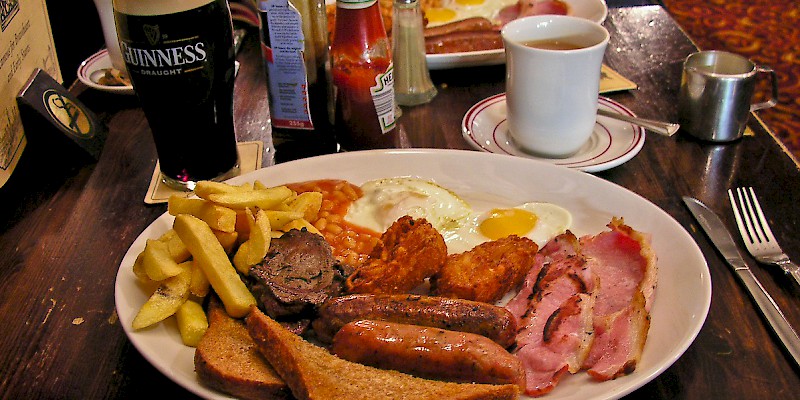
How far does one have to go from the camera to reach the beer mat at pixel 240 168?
85.2 inches

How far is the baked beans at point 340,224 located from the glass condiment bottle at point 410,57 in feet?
2.71

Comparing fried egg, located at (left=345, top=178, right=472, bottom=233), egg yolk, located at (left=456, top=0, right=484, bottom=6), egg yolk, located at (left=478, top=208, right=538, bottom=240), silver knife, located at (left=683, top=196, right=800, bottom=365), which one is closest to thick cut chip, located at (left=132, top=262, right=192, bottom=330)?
fried egg, located at (left=345, top=178, right=472, bottom=233)

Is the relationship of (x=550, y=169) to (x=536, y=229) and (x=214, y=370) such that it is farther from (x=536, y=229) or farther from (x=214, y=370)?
(x=214, y=370)

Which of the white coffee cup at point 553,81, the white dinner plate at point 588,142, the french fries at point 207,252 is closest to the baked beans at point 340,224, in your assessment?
the french fries at point 207,252

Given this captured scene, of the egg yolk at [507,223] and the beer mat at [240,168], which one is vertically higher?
the egg yolk at [507,223]

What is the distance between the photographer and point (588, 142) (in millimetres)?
2424

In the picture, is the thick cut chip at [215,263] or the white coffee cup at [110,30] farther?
the white coffee cup at [110,30]

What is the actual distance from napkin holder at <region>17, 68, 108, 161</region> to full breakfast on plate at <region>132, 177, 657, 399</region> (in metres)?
0.92

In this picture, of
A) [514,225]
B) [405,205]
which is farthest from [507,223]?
[405,205]

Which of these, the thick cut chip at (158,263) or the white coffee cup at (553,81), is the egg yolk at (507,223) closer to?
the white coffee cup at (553,81)

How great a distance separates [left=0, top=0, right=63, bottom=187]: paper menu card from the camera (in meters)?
2.22

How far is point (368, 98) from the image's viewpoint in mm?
2248

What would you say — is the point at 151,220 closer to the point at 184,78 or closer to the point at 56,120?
the point at 184,78

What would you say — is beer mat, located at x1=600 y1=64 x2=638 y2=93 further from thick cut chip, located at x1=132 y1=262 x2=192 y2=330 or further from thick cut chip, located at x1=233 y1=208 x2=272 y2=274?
thick cut chip, located at x1=132 y1=262 x2=192 y2=330
